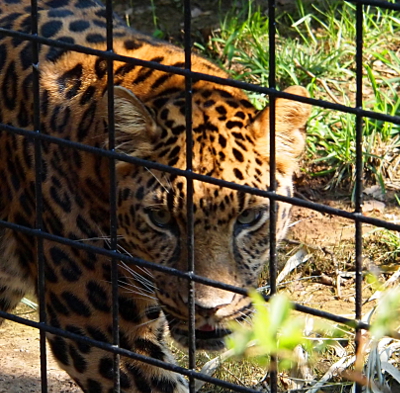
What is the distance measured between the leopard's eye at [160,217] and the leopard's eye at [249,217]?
273 millimetres

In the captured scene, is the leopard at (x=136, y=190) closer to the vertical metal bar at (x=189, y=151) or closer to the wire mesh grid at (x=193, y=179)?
the wire mesh grid at (x=193, y=179)

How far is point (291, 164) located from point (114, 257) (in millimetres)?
1247

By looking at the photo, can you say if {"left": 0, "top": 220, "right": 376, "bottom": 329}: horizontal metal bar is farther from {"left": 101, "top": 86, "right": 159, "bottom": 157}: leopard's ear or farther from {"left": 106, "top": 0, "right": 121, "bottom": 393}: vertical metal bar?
{"left": 101, "top": 86, "right": 159, "bottom": 157}: leopard's ear

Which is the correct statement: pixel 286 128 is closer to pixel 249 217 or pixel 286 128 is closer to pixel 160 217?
pixel 249 217

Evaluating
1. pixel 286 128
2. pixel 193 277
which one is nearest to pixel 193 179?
pixel 193 277

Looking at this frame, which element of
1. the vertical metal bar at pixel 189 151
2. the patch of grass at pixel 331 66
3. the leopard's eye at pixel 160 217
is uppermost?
the vertical metal bar at pixel 189 151

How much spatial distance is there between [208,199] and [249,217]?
20cm

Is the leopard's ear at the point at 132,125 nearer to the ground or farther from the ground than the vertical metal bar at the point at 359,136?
nearer to the ground

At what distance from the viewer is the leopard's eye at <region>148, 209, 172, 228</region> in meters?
3.60

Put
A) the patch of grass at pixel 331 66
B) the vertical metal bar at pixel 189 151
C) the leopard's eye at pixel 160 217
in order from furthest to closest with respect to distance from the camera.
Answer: the patch of grass at pixel 331 66 < the leopard's eye at pixel 160 217 < the vertical metal bar at pixel 189 151

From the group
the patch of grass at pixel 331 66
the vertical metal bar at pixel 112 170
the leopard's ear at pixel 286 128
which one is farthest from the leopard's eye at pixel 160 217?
the patch of grass at pixel 331 66

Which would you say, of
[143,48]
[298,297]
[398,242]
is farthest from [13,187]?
[398,242]

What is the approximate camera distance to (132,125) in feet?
11.9

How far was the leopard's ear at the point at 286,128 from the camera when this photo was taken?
369cm
